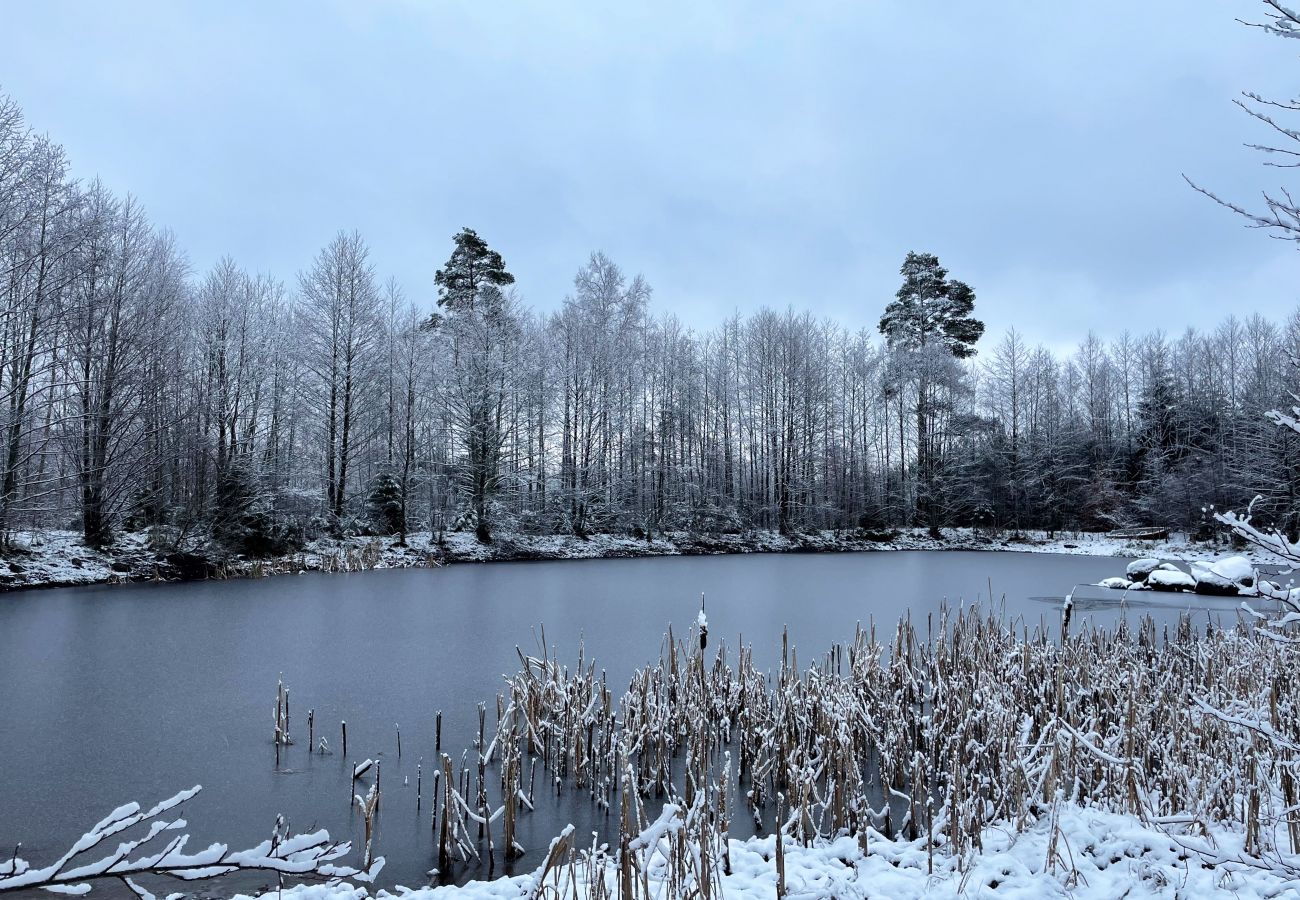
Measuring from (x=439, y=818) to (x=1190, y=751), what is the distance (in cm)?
436

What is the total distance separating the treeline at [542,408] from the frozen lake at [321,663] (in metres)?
4.63

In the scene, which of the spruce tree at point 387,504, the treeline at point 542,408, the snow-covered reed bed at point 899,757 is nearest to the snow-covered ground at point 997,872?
the snow-covered reed bed at point 899,757

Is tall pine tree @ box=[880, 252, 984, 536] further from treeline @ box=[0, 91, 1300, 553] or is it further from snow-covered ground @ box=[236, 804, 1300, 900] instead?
snow-covered ground @ box=[236, 804, 1300, 900]

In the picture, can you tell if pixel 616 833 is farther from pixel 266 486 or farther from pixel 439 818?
pixel 266 486

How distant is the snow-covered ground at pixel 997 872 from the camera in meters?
3.20

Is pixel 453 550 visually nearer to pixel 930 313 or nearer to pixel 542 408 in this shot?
pixel 542 408

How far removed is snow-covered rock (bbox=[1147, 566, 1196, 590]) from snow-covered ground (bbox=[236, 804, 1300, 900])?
14615mm

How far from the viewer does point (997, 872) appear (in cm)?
343

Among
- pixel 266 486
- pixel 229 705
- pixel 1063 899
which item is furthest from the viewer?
pixel 266 486

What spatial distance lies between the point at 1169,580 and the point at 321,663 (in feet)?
54.5

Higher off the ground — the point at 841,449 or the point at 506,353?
the point at 506,353

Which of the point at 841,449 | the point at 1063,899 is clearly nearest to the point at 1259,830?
the point at 1063,899

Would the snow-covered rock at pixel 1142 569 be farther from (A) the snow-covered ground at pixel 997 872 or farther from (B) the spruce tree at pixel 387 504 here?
(B) the spruce tree at pixel 387 504

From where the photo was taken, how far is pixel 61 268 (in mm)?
15578
